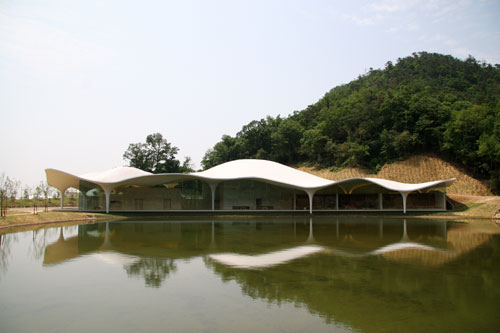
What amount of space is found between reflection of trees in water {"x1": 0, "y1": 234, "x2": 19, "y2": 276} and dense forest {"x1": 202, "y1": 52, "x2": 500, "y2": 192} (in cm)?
3897

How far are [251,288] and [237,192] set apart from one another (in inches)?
1057

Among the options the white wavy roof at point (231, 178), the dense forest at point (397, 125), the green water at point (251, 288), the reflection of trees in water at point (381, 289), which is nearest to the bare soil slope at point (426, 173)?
the dense forest at point (397, 125)

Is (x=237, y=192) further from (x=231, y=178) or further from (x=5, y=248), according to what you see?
(x=5, y=248)

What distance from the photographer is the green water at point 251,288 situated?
5.07m

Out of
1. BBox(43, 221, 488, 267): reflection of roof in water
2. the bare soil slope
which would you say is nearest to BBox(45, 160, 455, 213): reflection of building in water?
the bare soil slope

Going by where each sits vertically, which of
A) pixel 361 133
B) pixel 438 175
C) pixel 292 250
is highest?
pixel 361 133

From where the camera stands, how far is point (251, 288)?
6766mm

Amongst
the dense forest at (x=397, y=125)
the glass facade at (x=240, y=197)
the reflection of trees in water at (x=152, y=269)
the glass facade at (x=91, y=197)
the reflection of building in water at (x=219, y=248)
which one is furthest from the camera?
the dense forest at (x=397, y=125)

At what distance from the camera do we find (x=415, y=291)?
21.3 feet

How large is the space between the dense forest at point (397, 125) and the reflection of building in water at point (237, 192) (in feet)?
35.9

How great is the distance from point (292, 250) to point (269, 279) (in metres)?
3.81

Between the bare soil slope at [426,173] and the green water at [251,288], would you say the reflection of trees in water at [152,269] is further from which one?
the bare soil slope at [426,173]

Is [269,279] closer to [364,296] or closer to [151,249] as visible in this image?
[364,296]

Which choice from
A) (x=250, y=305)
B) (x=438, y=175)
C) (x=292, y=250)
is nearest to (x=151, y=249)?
(x=292, y=250)
